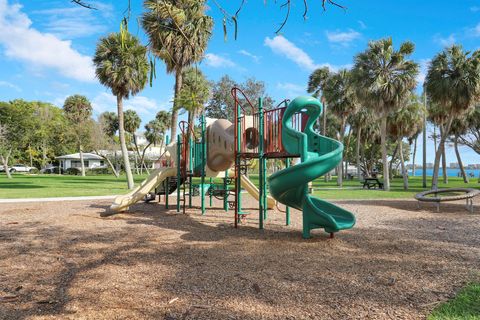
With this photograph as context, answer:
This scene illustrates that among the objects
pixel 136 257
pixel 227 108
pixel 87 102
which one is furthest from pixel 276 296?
pixel 87 102

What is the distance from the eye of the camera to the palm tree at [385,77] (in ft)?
83.4

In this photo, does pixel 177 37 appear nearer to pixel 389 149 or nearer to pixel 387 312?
pixel 387 312

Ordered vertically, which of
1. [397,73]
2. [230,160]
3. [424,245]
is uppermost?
[397,73]

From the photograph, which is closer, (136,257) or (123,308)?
(123,308)

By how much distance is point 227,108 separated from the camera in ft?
150

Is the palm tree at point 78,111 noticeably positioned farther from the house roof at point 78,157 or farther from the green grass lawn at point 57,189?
the green grass lawn at point 57,189

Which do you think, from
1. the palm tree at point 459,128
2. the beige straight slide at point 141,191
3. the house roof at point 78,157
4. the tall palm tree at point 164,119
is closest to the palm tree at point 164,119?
the tall palm tree at point 164,119

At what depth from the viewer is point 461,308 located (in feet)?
13.0

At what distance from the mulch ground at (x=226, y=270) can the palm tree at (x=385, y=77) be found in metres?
16.9

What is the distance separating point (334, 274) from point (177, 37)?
18.9 m

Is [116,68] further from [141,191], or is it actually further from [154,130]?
[154,130]

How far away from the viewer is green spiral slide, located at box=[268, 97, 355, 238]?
286 inches

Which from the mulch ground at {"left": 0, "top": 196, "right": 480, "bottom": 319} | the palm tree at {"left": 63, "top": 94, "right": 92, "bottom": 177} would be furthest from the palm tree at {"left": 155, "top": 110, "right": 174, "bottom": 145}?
the mulch ground at {"left": 0, "top": 196, "right": 480, "bottom": 319}

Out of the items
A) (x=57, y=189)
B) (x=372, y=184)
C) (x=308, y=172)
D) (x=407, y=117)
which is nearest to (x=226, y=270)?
(x=308, y=172)
